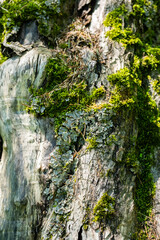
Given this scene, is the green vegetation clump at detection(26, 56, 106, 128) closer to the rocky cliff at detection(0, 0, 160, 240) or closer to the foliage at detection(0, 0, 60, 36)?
the rocky cliff at detection(0, 0, 160, 240)

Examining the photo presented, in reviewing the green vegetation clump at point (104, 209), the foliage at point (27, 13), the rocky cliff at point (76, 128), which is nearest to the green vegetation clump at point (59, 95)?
the rocky cliff at point (76, 128)

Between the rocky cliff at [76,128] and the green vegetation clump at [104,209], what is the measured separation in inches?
0.5

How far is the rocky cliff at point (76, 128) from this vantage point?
2926mm

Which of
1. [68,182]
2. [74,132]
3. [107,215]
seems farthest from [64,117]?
[107,215]

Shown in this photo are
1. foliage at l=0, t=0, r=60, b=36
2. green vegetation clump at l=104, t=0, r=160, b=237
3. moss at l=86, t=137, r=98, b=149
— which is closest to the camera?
moss at l=86, t=137, r=98, b=149

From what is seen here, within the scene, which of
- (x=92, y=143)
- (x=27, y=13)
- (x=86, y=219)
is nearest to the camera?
(x=86, y=219)

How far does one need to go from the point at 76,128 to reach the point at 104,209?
1.11 m

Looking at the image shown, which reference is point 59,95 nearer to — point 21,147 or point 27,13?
point 21,147

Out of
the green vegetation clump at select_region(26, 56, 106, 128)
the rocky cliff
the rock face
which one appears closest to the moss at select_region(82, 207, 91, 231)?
the rocky cliff

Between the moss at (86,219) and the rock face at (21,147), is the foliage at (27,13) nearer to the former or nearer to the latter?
the rock face at (21,147)

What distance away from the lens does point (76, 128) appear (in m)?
3.11

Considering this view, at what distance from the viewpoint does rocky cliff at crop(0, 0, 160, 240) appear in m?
2.93

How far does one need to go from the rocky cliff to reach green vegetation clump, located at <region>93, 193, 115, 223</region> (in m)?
0.01

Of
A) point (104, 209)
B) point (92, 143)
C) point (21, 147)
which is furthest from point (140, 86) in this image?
point (21, 147)
